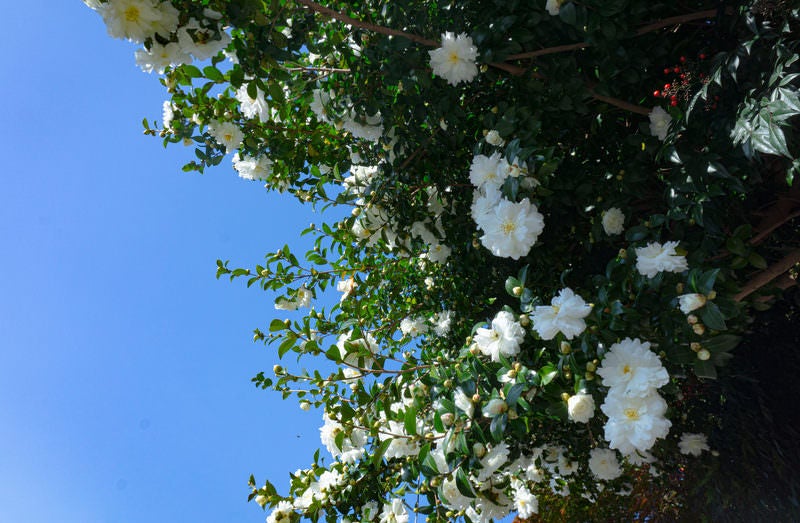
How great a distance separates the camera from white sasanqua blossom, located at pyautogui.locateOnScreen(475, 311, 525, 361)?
62.4 inches

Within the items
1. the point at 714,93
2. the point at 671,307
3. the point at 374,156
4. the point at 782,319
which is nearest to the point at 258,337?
the point at 374,156

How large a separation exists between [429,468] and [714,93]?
132 centimetres

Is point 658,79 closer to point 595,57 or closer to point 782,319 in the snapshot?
point 595,57

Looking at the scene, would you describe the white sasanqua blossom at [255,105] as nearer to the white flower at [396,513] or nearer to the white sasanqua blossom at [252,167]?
the white sasanqua blossom at [252,167]

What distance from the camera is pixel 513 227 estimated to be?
1.68 meters

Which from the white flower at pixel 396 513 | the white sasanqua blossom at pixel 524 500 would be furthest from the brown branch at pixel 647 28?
the white sasanqua blossom at pixel 524 500

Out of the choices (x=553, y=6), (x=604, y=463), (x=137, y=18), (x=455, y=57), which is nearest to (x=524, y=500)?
(x=604, y=463)

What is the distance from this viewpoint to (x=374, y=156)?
2494mm

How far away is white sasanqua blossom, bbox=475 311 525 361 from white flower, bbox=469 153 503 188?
48cm

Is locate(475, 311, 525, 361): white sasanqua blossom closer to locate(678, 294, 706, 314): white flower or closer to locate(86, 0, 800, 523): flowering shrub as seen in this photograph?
locate(86, 0, 800, 523): flowering shrub

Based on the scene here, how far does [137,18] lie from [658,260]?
4.65ft

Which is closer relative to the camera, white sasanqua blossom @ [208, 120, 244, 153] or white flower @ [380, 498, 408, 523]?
white flower @ [380, 498, 408, 523]

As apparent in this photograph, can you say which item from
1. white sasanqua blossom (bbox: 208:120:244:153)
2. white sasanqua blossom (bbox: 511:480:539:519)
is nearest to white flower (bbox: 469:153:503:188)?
white sasanqua blossom (bbox: 208:120:244:153)

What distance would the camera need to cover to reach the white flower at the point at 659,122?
1.86 metres
